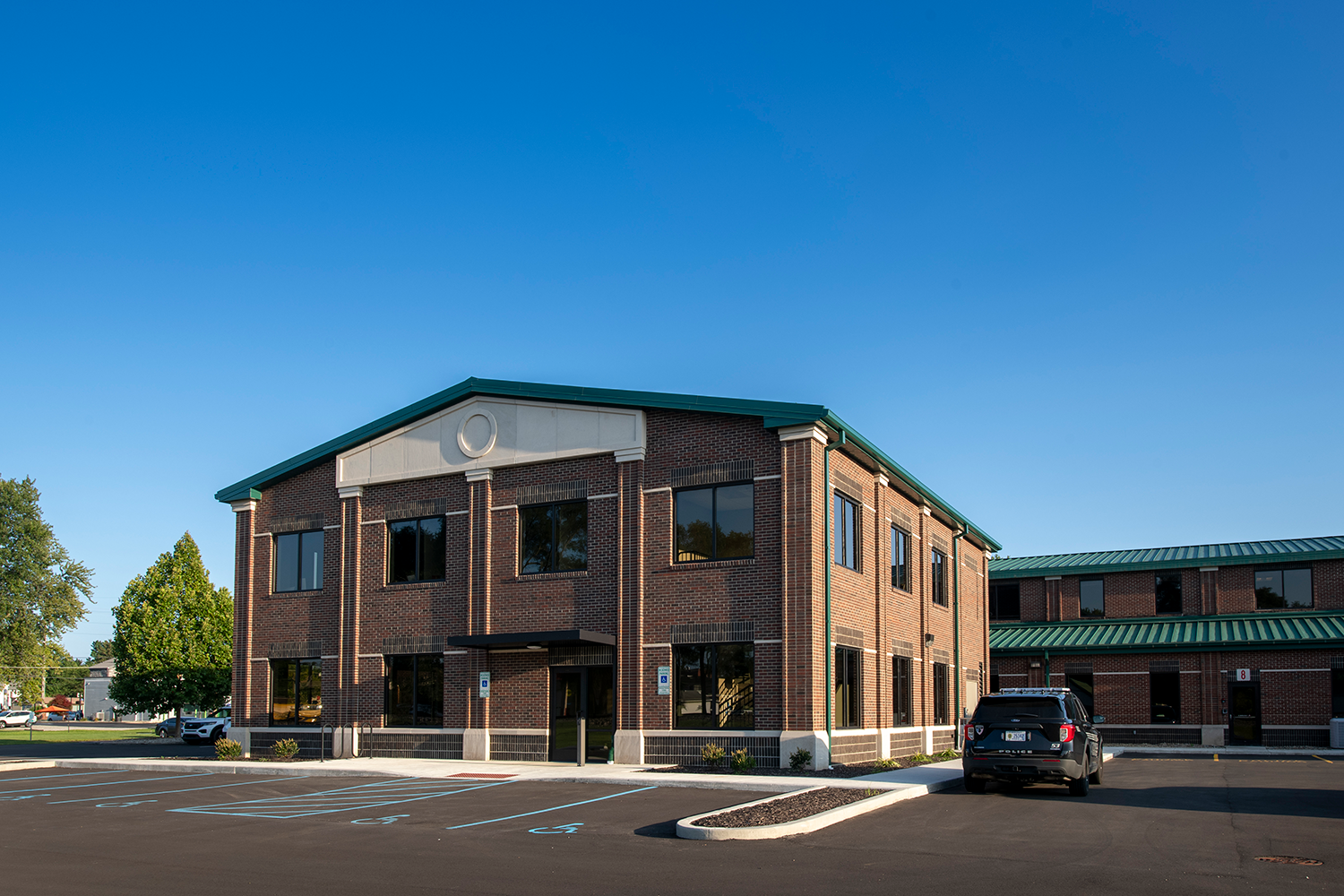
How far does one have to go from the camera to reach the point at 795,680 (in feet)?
76.8

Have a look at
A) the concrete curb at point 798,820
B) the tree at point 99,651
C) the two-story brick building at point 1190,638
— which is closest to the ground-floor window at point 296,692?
the concrete curb at point 798,820

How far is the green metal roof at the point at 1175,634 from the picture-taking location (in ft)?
131

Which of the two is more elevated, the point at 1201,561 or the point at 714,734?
the point at 1201,561

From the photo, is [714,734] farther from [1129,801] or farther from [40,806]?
[40,806]

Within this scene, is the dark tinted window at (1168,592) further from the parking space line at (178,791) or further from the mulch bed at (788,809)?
the parking space line at (178,791)

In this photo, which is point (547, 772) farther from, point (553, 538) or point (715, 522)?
point (715, 522)

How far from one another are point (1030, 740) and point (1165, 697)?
88.2ft

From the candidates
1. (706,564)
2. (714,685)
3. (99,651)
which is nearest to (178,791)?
(714,685)

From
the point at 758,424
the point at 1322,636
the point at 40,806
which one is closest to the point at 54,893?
the point at 40,806

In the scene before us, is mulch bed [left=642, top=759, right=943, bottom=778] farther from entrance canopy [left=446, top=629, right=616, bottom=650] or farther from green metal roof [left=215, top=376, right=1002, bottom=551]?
green metal roof [left=215, top=376, right=1002, bottom=551]

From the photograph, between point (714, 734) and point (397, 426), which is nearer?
point (714, 734)

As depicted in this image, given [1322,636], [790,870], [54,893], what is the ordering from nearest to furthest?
1. [54,893]
2. [790,870]
3. [1322,636]

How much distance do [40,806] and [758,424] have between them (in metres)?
15.1

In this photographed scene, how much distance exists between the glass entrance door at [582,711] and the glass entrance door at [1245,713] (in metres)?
26.0
